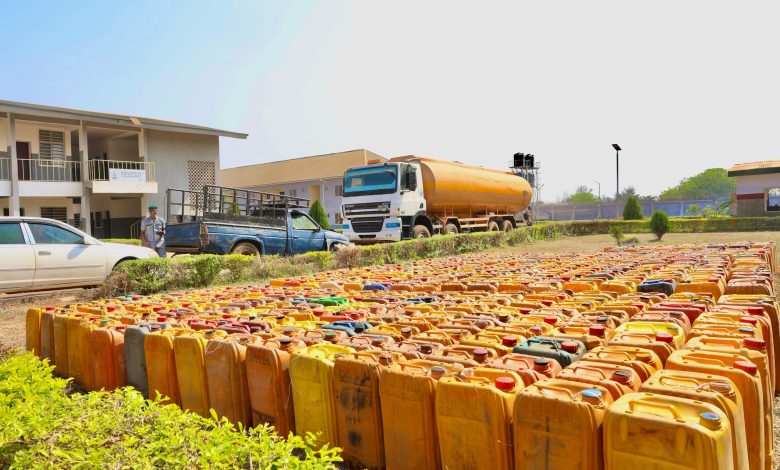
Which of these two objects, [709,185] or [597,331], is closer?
[597,331]

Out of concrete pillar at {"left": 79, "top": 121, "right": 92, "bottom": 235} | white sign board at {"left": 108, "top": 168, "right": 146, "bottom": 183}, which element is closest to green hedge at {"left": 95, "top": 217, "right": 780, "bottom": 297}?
white sign board at {"left": 108, "top": 168, "right": 146, "bottom": 183}

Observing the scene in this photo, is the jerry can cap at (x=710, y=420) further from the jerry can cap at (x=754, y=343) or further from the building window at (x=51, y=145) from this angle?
the building window at (x=51, y=145)

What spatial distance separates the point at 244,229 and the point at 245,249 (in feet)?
1.63

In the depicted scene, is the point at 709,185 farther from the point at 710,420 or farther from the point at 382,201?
the point at 710,420

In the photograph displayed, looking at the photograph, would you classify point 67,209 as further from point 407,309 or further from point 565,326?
point 565,326

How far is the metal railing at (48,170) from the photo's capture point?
2094cm

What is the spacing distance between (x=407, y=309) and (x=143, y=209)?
2250 cm

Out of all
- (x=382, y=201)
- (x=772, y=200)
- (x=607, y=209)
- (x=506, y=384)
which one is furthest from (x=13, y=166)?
(x=607, y=209)

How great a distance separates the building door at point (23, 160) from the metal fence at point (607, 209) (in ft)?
110

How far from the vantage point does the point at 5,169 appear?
20.0m

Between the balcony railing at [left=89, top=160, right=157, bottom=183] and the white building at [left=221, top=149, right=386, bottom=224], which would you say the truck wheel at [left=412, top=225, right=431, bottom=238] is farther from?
the white building at [left=221, top=149, right=386, bottom=224]

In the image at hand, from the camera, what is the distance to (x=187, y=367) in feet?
11.3

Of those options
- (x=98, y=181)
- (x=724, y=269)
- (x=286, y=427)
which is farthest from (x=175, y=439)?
(x=98, y=181)

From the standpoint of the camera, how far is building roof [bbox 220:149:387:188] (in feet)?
117
